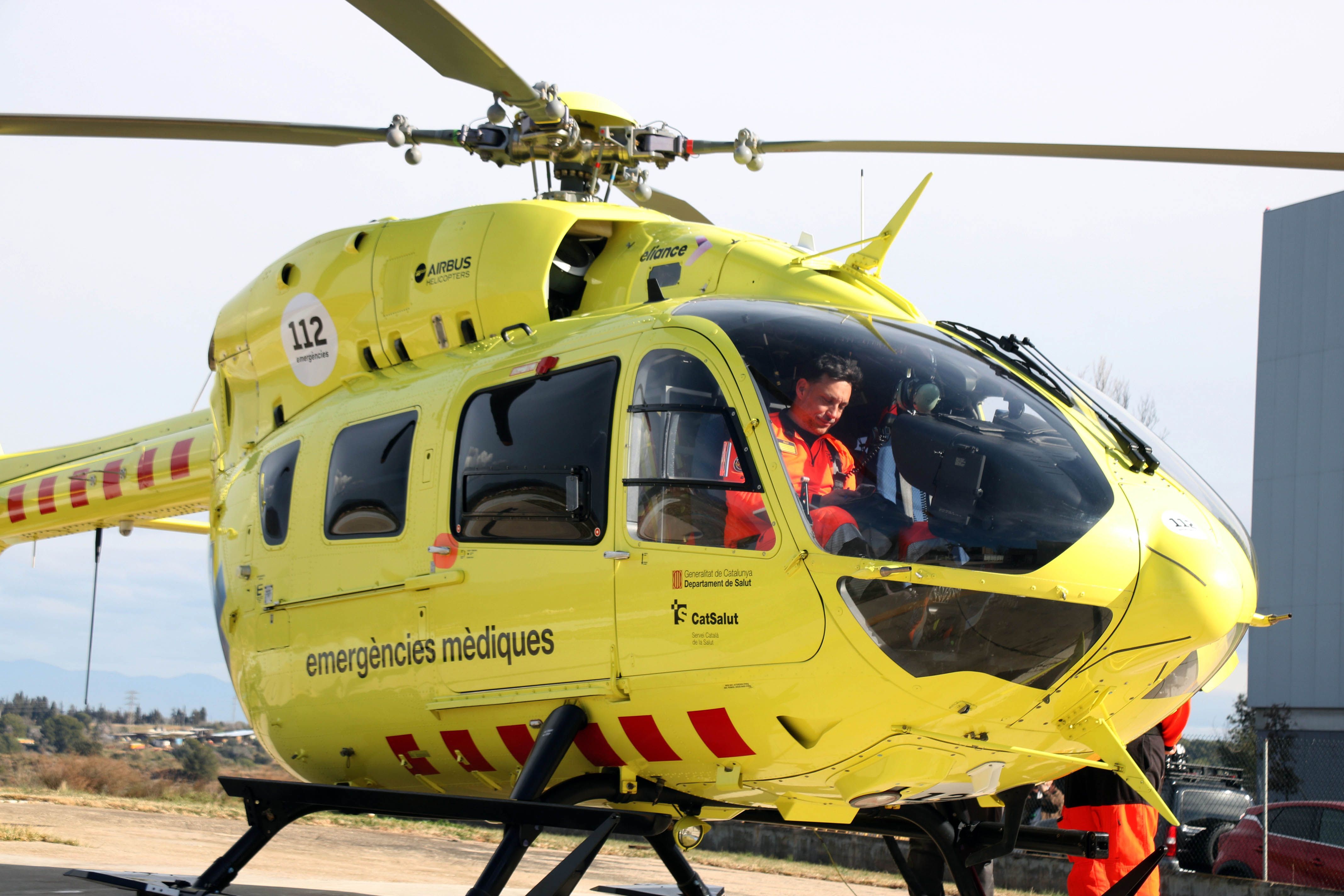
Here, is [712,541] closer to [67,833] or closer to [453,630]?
[453,630]

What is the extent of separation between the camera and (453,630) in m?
5.52

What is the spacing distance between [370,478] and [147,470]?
4137 mm

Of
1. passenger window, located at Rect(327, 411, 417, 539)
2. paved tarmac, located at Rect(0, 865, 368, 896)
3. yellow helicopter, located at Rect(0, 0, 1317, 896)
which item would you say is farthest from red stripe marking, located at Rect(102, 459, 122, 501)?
passenger window, located at Rect(327, 411, 417, 539)

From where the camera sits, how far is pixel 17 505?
34.1ft

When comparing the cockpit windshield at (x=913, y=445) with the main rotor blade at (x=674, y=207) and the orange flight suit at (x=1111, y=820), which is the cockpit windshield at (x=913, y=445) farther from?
the main rotor blade at (x=674, y=207)

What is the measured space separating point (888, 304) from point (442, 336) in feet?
7.66

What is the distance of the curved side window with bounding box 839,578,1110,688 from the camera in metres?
4.29

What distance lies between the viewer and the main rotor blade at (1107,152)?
18.7ft

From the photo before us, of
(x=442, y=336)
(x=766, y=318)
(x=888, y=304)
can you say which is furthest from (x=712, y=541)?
(x=442, y=336)

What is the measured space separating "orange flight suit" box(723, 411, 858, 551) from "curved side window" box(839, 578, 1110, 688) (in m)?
0.29

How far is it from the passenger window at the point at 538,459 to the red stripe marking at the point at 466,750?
Result: 36.0 inches

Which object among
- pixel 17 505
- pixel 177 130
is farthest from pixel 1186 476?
pixel 17 505

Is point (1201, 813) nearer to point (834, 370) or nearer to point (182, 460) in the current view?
point (834, 370)

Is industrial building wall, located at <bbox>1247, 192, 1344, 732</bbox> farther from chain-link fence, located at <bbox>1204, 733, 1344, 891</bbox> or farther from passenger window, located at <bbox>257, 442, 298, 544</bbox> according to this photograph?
passenger window, located at <bbox>257, 442, 298, 544</bbox>
